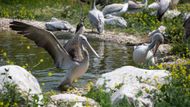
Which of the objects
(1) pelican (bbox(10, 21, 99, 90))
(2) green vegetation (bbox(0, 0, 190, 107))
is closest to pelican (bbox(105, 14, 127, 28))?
(2) green vegetation (bbox(0, 0, 190, 107))

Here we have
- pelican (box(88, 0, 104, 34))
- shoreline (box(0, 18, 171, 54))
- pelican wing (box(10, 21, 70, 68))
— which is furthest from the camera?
pelican (box(88, 0, 104, 34))

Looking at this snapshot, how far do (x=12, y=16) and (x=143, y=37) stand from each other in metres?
5.28

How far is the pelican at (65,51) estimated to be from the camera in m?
8.77

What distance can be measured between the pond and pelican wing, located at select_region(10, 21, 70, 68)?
0.31 meters

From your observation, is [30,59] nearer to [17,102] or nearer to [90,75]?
[90,75]

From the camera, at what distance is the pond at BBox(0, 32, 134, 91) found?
395 inches

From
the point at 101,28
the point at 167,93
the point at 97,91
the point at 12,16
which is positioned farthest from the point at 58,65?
the point at 12,16

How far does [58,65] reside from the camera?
9.34 meters

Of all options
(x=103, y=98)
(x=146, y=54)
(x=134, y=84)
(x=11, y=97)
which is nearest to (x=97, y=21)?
(x=146, y=54)

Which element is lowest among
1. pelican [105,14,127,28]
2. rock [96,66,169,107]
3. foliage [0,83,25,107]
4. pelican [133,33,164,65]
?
pelican [105,14,127,28]

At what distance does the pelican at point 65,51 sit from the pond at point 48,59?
10.8 inches

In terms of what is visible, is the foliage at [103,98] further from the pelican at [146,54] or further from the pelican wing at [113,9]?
the pelican wing at [113,9]

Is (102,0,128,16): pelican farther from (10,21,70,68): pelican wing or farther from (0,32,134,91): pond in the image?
(10,21,70,68): pelican wing

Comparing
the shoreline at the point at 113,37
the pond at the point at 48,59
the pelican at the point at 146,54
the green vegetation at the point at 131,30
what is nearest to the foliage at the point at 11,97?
the green vegetation at the point at 131,30
